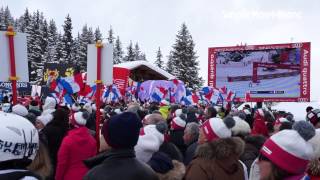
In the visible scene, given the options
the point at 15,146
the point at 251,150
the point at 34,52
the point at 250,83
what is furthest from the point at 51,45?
the point at 15,146

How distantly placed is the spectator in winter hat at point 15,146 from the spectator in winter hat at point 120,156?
2.20 feet

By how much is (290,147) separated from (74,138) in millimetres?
3642

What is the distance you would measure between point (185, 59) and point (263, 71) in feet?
76.9

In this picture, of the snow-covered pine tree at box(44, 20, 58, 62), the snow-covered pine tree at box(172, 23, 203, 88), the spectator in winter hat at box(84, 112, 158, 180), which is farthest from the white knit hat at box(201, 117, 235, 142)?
the snow-covered pine tree at box(44, 20, 58, 62)

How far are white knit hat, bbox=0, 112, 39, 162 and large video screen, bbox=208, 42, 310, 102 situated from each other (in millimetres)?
31789

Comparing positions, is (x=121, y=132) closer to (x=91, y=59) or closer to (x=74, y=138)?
(x=74, y=138)

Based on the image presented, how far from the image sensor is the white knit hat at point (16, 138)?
2.36m

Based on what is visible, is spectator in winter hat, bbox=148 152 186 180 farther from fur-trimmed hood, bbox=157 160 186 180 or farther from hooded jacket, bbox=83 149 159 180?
hooded jacket, bbox=83 149 159 180

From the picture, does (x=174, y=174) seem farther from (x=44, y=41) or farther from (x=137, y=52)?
(x=137, y=52)

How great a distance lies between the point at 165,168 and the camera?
4.04 m

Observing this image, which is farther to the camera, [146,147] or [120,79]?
[120,79]

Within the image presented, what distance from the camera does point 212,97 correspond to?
84.5ft

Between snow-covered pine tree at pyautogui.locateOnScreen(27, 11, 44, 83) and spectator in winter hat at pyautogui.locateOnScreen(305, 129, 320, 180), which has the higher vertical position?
snow-covered pine tree at pyautogui.locateOnScreen(27, 11, 44, 83)

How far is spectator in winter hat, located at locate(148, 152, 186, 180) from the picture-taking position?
3996 mm
